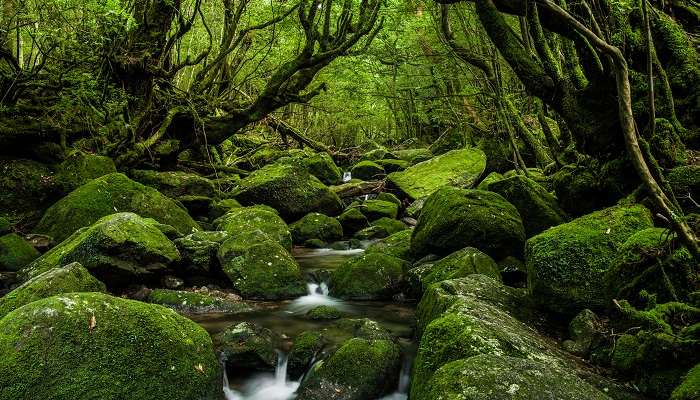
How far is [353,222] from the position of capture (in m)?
13.7

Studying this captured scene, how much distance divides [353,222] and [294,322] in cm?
700

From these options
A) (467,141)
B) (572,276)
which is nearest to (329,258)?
(572,276)

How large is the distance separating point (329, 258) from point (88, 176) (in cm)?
563

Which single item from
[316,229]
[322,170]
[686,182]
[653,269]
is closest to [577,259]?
[653,269]

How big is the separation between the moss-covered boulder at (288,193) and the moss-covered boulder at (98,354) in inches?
362

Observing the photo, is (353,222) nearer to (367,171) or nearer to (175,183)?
(175,183)

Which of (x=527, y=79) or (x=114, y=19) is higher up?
(x=114, y=19)

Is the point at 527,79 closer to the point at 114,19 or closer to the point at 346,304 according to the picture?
the point at 346,304

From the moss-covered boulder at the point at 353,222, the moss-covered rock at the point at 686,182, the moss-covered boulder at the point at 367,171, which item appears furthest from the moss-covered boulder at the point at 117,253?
the moss-covered boulder at the point at 367,171

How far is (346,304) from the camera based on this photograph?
770cm

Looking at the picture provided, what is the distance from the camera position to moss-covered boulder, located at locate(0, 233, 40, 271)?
7.99 metres

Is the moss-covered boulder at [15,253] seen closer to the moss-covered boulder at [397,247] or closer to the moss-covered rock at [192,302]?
the moss-covered rock at [192,302]

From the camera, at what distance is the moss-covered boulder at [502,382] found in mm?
2951

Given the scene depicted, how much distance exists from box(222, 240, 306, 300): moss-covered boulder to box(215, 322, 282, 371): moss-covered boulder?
214cm
